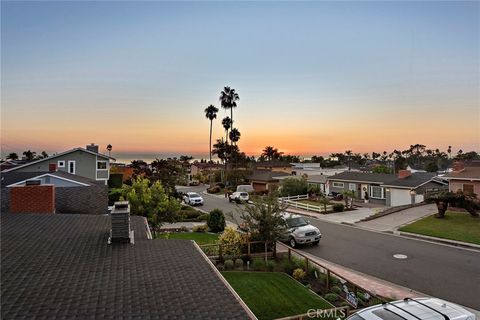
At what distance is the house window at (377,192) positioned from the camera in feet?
129

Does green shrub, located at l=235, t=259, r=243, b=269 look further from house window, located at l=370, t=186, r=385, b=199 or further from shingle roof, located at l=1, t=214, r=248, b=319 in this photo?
house window, located at l=370, t=186, r=385, b=199

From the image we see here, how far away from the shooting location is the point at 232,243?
17078 mm

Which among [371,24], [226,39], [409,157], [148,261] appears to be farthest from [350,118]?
[409,157]

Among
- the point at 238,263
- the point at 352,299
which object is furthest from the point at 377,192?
the point at 352,299

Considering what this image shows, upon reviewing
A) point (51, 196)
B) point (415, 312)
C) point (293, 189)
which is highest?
point (51, 196)

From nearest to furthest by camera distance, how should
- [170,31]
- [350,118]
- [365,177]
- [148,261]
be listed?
[148,261]
[170,31]
[350,118]
[365,177]

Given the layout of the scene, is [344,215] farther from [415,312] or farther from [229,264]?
[415,312]

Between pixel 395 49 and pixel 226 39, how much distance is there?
1176 cm

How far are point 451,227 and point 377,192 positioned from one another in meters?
17.5

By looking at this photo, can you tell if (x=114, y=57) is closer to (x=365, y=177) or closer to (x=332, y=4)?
(x=332, y=4)

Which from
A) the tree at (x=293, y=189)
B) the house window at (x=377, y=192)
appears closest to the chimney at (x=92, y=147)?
the tree at (x=293, y=189)

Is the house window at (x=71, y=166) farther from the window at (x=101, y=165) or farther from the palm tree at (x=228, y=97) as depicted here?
the palm tree at (x=228, y=97)

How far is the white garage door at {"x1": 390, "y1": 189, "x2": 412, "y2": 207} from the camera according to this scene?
116 ft

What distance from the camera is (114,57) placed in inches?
795
